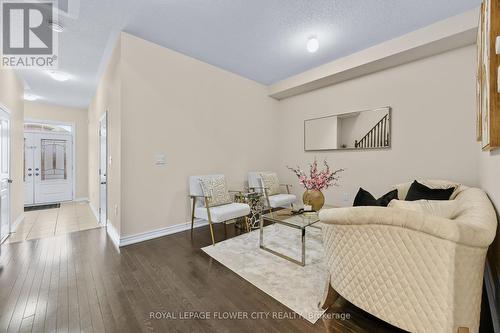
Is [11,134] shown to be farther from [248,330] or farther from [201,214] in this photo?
[248,330]

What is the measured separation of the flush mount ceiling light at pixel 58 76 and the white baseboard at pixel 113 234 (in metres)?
2.95

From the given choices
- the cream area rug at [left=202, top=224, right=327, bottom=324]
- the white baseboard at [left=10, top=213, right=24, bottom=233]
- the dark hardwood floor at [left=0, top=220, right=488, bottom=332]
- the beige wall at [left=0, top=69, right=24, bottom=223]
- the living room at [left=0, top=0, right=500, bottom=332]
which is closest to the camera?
the living room at [left=0, top=0, right=500, bottom=332]

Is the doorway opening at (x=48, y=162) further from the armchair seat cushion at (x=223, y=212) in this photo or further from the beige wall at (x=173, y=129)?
the armchair seat cushion at (x=223, y=212)

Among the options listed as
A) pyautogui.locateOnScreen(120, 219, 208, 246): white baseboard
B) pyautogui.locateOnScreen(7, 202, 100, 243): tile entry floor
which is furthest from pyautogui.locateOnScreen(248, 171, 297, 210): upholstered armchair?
pyautogui.locateOnScreen(7, 202, 100, 243): tile entry floor

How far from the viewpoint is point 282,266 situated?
7.32 feet

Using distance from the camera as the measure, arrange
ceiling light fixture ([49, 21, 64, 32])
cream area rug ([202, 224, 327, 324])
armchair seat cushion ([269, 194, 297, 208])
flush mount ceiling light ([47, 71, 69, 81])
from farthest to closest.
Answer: flush mount ceiling light ([47, 71, 69, 81])
armchair seat cushion ([269, 194, 297, 208])
ceiling light fixture ([49, 21, 64, 32])
cream area rug ([202, 224, 327, 324])

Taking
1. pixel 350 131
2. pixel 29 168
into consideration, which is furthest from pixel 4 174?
pixel 350 131

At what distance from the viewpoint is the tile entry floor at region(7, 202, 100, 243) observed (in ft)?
10.8

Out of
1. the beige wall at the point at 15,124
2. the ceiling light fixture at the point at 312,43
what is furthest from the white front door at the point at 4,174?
the ceiling light fixture at the point at 312,43

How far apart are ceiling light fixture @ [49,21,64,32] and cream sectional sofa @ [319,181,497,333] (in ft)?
12.2

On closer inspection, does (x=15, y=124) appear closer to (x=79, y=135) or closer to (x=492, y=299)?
(x=79, y=135)

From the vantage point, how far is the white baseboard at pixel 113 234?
9.36 ft

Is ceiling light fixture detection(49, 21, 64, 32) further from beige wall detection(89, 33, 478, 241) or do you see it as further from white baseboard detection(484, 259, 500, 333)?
white baseboard detection(484, 259, 500, 333)

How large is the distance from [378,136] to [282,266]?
2.70 meters
